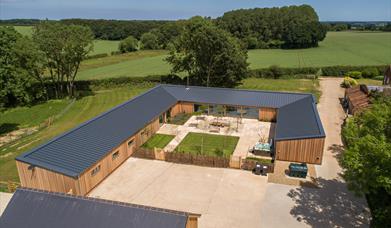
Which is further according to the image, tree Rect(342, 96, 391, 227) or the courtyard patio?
the courtyard patio

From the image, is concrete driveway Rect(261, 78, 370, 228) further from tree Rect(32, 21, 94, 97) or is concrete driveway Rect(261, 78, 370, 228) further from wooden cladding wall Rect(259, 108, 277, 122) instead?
tree Rect(32, 21, 94, 97)

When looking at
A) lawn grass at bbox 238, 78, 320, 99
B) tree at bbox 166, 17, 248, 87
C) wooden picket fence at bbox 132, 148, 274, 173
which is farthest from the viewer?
lawn grass at bbox 238, 78, 320, 99

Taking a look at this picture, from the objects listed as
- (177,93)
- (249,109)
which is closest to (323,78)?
(249,109)

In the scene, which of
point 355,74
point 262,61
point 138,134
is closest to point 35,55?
point 138,134

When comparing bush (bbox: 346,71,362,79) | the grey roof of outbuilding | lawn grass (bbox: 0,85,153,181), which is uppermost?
the grey roof of outbuilding

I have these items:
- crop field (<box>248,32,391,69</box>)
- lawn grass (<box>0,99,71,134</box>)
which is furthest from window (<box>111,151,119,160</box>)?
crop field (<box>248,32,391,69</box>)

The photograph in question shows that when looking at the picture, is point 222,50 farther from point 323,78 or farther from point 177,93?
point 323,78

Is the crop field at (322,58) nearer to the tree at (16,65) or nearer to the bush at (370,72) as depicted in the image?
the bush at (370,72)

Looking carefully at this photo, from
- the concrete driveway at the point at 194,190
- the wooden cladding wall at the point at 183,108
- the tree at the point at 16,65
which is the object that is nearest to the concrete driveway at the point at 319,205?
the concrete driveway at the point at 194,190
